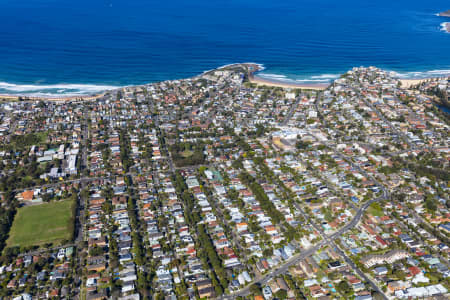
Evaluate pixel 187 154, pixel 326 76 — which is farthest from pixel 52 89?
pixel 326 76

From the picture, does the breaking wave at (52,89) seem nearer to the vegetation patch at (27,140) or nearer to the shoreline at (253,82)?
the shoreline at (253,82)

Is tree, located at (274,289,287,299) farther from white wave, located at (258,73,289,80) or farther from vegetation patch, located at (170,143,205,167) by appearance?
white wave, located at (258,73,289,80)

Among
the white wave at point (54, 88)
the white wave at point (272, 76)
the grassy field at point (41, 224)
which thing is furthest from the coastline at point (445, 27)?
the grassy field at point (41, 224)

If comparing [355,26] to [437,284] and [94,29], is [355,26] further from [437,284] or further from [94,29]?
[437,284]

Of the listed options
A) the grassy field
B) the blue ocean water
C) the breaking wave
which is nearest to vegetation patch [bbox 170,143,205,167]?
the grassy field

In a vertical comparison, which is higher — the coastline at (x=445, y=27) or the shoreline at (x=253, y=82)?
the coastline at (x=445, y=27)

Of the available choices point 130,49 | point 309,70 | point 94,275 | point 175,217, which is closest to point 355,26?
point 309,70
